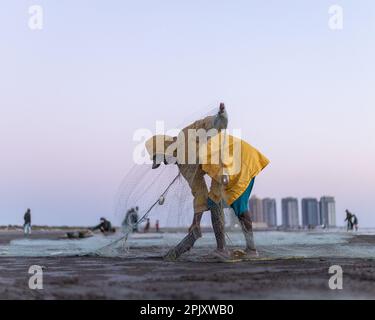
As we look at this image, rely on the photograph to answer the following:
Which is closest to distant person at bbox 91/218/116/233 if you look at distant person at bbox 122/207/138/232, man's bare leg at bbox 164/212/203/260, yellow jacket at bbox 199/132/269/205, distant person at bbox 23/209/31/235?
distant person at bbox 23/209/31/235

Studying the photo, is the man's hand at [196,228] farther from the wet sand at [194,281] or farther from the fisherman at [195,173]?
the wet sand at [194,281]

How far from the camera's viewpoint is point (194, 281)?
7.27 metres

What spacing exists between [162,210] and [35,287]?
4739mm

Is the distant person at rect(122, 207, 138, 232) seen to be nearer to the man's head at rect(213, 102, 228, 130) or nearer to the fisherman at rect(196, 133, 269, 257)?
the fisherman at rect(196, 133, 269, 257)

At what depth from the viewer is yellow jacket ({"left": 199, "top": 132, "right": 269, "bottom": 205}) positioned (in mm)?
10641

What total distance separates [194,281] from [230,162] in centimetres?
388

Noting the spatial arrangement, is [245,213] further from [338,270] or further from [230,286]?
[230,286]

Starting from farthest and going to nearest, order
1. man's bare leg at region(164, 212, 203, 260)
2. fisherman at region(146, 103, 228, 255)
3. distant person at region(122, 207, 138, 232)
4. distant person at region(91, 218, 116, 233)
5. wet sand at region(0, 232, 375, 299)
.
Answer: distant person at region(91, 218, 116, 233), distant person at region(122, 207, 138, 232), man's bare leg at region(164, 212, 203, 260), fisherman at region(146, 103, 228, 255), wet sand at region(0, 232, 375, 299)

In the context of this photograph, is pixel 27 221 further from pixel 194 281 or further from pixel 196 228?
pixel 194 281

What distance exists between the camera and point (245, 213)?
1110 centimetres

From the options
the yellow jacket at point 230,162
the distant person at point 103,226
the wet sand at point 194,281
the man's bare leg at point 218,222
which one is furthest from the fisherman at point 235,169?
the distant person at point 103,226

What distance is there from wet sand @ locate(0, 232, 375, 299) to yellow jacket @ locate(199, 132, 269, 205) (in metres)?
1.42

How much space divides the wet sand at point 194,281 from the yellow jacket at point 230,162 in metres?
1.42

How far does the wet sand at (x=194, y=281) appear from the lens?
246 inches
